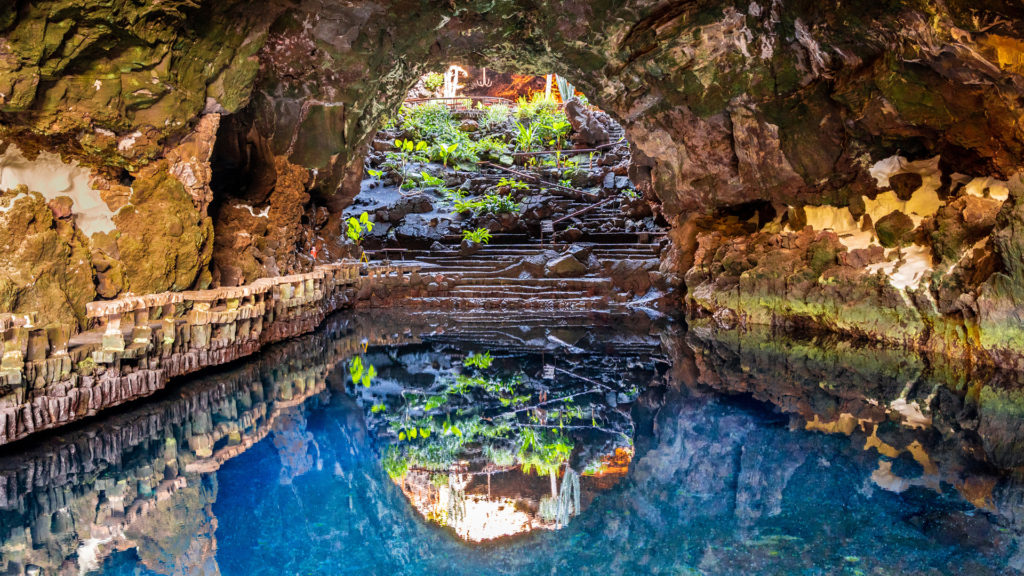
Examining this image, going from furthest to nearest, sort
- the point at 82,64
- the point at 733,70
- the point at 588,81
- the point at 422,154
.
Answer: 1. the point at 422,154
2. the point at 588,81
3. the point at 733,70
4. the point at 82,64

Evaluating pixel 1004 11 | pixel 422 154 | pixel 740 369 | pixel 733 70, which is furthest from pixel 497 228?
pixel 1004 11

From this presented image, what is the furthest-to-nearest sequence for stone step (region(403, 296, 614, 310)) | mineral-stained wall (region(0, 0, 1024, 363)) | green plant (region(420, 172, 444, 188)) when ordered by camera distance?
green plant (region(420, 172, 444, 188))
stone step (region(403, 296, 614, 310))
mineral-stained wall (region(0, 0, 1024, 363))

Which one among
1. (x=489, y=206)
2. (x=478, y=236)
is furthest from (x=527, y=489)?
(x=489, y=206)

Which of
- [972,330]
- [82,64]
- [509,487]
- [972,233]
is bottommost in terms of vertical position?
[509,487]

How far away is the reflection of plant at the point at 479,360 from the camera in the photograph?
9.87 metres

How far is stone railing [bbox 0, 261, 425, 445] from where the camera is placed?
19.4 feet

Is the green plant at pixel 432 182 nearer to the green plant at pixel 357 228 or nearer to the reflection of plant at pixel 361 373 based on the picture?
the green plant at pixel 357 228

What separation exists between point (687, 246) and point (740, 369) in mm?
7363

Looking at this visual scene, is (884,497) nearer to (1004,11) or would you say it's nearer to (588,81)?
(1004,11)

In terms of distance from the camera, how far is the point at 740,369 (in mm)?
9430

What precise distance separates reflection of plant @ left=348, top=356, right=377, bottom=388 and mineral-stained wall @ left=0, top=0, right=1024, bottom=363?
7.88 feet

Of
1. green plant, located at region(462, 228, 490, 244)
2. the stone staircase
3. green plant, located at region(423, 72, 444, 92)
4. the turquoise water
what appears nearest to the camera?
the turquoise water

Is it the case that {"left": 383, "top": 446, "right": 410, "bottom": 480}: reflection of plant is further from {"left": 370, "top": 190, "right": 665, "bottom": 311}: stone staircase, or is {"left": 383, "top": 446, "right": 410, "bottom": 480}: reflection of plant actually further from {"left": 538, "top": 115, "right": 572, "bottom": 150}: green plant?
{"left": 538, "top": 115, "right": 572, "bottom": 150}: green plant

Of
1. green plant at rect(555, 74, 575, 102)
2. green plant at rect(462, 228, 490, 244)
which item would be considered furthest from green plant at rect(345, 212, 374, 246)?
green plant at rect(555, 74, 575, 102)
